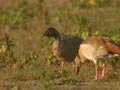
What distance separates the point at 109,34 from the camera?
10.7m

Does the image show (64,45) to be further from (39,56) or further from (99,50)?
(99,50)

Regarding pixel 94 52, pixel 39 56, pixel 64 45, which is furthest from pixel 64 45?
pixel 94 52

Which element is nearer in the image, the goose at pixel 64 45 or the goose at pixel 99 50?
the goose at pixel 99 50

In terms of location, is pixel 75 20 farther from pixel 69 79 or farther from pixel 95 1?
pixel 69 79

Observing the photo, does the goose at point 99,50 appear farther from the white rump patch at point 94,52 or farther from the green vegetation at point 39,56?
the green vegetation at point 39,56

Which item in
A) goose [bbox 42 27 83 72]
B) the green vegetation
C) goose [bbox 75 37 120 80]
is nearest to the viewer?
the green vegetation

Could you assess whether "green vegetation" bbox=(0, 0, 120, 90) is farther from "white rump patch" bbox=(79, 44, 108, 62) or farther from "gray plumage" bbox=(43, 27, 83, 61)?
"white rump patch" bbox=(79, 44, 108, 62)

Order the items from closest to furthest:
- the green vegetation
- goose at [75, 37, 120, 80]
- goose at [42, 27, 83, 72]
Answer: the green vegetation < goose at [75, 37, 120, 80] < goose at [42, 27, 83, 72]

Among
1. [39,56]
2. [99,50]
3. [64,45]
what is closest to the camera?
[99,50]

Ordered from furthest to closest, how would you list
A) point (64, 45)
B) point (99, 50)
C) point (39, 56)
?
1. point (39, 56)
2. point (64, 45)
3. point (99, 50)

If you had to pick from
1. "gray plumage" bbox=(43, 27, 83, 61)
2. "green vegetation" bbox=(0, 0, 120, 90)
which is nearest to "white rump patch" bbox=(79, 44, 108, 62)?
"green vegetation" bbox=(0, 0, 120, 90)

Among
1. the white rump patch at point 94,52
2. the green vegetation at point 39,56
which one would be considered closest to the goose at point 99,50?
the white rump patch at point 94,52

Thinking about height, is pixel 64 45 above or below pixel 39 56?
above

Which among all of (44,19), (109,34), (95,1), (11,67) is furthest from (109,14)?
(11,67)
